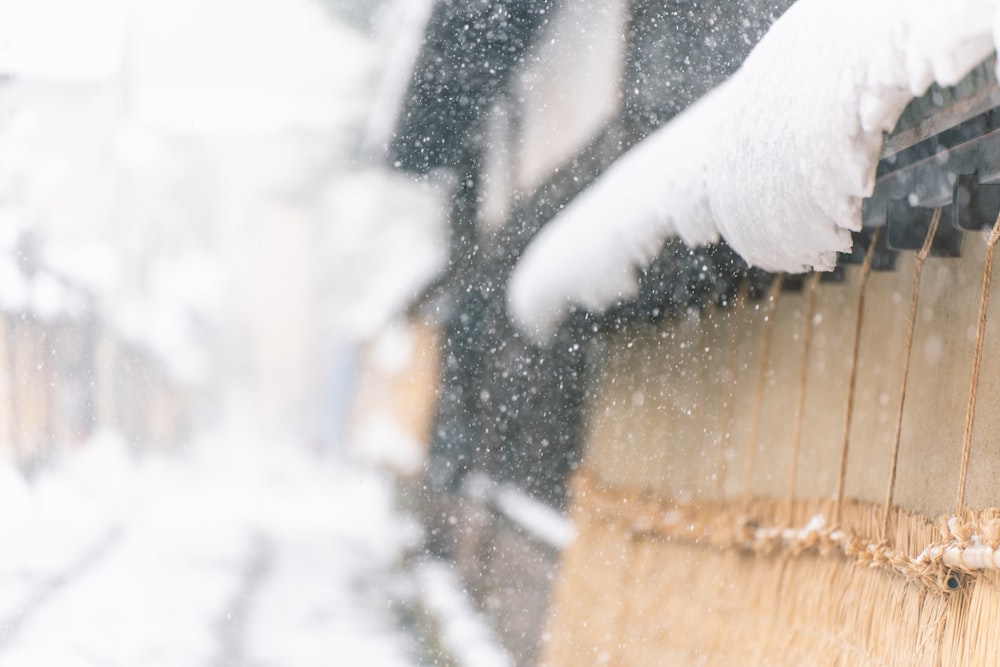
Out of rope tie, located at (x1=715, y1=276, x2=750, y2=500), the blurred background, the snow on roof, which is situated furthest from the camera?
the blurred background

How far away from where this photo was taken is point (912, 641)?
2.81 ft

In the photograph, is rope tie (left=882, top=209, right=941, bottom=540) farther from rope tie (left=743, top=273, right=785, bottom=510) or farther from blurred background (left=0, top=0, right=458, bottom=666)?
blurred background (left=0, top=0, right=458, bottom=666)

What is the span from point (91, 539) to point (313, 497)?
5.98 ft

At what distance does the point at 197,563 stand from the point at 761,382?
3.73 metres

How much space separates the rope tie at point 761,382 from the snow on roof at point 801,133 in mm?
211

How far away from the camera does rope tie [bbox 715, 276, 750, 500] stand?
59.0 inches

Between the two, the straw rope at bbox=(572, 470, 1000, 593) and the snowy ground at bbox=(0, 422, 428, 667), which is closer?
the straw rope at bbox=(572, 470, 1000, 593)

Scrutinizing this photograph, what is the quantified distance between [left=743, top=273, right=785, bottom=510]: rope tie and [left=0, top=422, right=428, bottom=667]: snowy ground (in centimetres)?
174

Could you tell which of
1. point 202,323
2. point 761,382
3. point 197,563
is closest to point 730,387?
point 761,382

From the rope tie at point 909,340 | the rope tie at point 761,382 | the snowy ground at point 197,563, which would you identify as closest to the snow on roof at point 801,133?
the rope tie at point 909,340

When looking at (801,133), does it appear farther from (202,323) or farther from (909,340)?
(202,323)

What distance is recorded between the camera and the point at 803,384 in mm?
1250

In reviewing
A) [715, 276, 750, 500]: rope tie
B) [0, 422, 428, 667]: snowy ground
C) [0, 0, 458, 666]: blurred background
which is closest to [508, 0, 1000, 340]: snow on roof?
[715, 276, 750, 500]: rope tie

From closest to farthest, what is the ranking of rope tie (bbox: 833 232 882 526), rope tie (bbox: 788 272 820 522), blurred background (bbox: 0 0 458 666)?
rope tie (bbox: 833 232 882 526) < rope tie (bbox: 788 272 820 522) < blurred background (bbox: 0 0 458 666)
